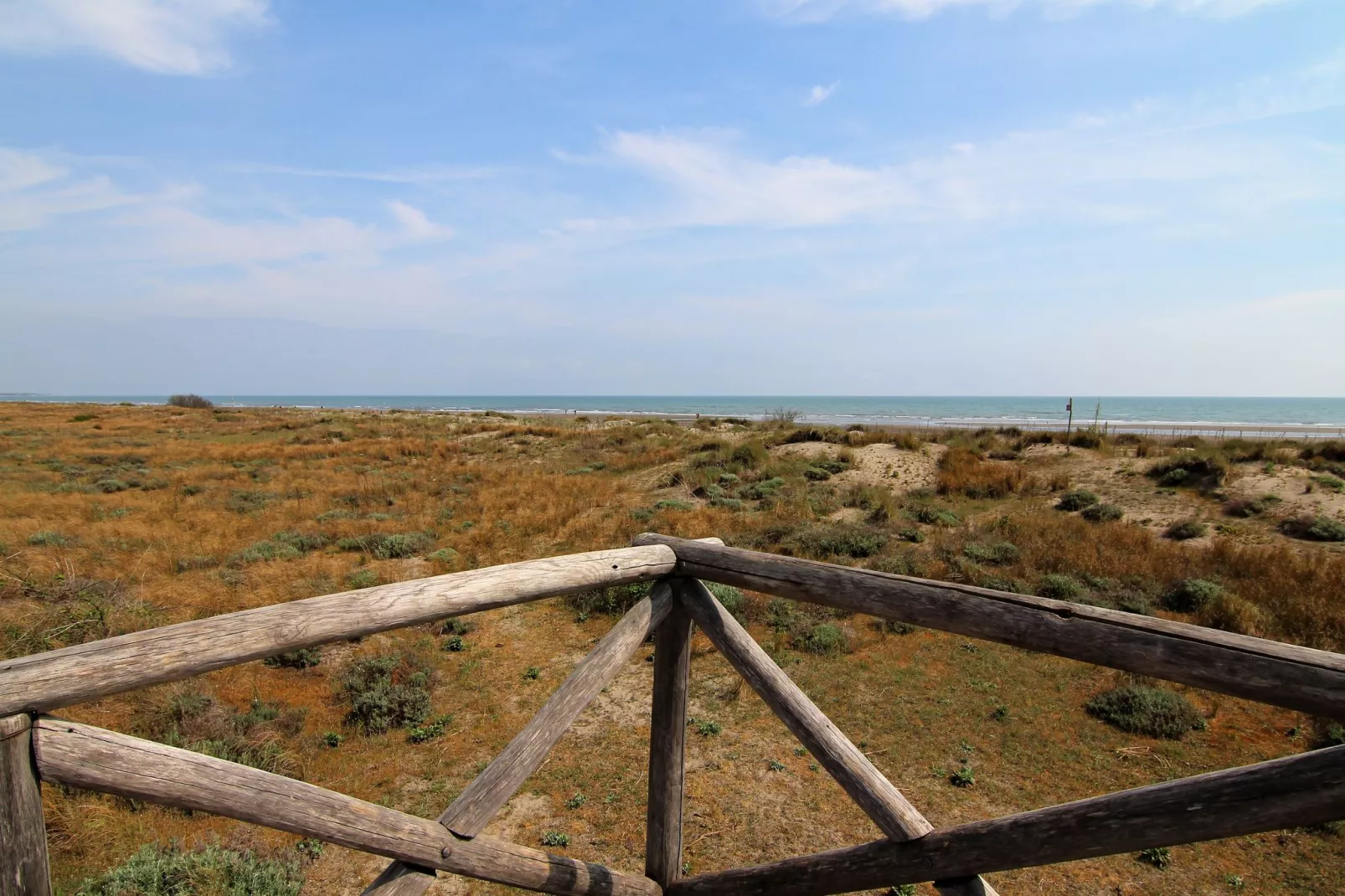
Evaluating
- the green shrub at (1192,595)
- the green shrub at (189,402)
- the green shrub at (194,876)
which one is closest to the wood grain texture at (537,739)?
the green shrub at (194,876)

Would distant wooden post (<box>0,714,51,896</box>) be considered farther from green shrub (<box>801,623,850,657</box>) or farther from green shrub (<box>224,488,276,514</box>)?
green shrub (<box>224,488,276,514</box>)

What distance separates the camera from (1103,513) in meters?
12.9

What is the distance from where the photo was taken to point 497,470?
61.5ft

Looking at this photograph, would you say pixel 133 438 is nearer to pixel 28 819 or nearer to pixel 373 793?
pixel 373 793

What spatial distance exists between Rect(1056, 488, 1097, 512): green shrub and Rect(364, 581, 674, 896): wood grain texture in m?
13.8

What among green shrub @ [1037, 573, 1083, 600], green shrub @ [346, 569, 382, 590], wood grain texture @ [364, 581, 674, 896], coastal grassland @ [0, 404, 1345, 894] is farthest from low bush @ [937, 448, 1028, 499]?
wood grain texture @ [364, 581, 674, 896]

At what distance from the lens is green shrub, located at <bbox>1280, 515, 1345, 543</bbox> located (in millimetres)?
10891

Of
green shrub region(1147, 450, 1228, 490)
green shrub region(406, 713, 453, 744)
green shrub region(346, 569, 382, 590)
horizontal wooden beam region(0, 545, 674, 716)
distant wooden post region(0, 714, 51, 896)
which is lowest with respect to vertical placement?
green shrub region(406, 713, 453, 744)

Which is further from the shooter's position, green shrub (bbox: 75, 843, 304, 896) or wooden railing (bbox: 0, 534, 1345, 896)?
green shrub (bbox: 75, 843, 304, 896)

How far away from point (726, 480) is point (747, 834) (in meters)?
13.0

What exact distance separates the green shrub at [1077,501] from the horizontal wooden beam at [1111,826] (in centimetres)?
1373

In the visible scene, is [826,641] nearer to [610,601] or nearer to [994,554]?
[610,601]

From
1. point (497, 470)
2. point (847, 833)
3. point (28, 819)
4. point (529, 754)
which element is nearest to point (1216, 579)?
point (847, 833)

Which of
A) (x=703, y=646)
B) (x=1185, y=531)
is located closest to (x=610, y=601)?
(x=703, y=646)
